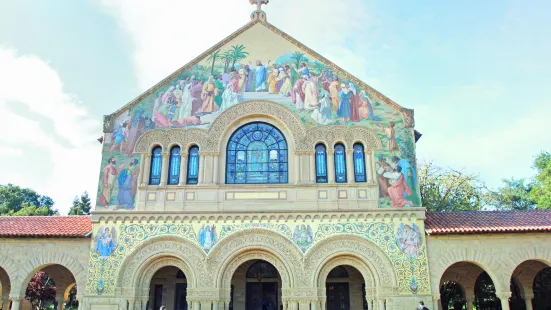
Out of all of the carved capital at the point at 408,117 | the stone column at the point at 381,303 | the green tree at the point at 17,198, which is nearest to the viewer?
the stone column at the point at 381,303

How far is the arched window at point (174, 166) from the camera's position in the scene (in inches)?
685

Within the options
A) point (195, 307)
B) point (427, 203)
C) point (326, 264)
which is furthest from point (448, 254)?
point (427, 203)

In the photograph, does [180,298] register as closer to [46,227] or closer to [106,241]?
[106,241]

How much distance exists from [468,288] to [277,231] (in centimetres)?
858

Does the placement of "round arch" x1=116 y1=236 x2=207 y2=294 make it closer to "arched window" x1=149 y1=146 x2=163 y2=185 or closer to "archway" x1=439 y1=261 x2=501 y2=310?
"arched window" x1=149 y1=146 x2=163 y2=185

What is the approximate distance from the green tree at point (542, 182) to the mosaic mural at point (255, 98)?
18.7 metres

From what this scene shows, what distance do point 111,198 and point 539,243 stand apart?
1598cm

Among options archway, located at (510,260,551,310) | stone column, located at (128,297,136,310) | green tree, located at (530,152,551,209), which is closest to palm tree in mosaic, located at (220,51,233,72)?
stone column, located at (128,297,136,310)

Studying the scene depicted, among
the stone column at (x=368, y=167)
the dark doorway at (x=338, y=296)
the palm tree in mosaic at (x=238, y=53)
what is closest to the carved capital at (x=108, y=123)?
the palm tree in mosaic at (x=238, y=53)

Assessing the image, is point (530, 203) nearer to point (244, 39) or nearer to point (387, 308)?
point (387, 308)

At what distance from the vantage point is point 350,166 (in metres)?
17.1

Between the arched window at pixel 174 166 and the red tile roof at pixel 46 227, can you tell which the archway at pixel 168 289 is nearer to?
the red tile roof at pixel 46 227

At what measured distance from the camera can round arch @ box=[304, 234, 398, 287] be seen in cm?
1576

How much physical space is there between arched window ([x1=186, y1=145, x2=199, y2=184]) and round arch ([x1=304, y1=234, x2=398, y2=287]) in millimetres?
5301
